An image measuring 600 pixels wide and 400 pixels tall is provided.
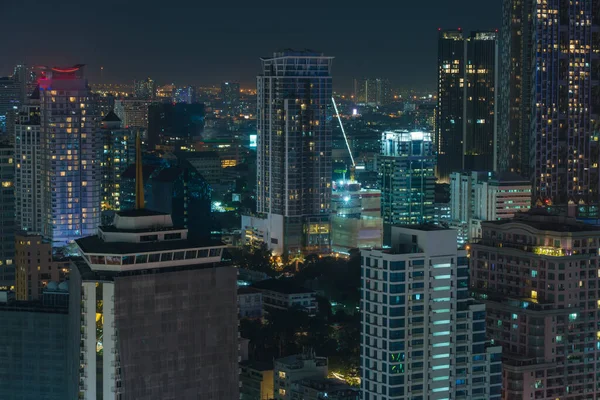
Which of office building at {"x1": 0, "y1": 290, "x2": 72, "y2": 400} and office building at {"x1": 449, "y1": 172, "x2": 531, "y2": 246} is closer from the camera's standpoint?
office building at {"x1": 0, "y1": 290, "x2": 72, "y2": 400}

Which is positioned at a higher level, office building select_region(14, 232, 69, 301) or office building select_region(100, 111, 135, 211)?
office building select_region(100, 111, 135, 211)

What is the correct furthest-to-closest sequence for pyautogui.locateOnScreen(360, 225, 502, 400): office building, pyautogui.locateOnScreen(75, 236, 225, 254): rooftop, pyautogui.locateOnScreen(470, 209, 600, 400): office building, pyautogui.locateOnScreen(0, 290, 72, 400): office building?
pyautogui.locateOnScreen(470, 209, 600, 400): office building
pyautogui.locateOnScreen(0, 290, 72, 400): office building
pyautogui.locateOnScreen(360, 225, 502, 400): office building
pyautogui.locateOnScreen(75, 236, 225, 254): rooftop

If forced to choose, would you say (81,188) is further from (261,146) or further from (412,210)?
(412,210)

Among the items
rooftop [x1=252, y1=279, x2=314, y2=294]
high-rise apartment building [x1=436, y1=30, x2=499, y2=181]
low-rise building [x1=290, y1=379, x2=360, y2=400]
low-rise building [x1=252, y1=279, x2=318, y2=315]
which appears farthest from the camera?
high-rise apartment building [x1=436, y1=30, x2=499, y2=181]

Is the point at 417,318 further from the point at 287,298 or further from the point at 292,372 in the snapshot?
the point at 287,298

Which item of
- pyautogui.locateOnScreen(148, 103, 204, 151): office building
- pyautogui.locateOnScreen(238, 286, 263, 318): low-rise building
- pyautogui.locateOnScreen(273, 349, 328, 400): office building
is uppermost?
pyautogui.locateOnScreen(148, 103, 204, 151): office building

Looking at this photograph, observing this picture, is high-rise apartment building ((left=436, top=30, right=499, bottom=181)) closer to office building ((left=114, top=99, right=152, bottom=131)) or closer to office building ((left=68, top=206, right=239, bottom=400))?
office building ((left=114, top=99, right=152, bottom=131))

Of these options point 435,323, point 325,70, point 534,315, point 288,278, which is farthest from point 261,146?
point 435,323

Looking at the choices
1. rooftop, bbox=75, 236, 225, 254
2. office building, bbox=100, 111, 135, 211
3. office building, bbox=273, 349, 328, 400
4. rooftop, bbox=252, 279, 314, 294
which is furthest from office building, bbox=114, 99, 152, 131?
rooftop, bbox=75, 236, 225, 254
